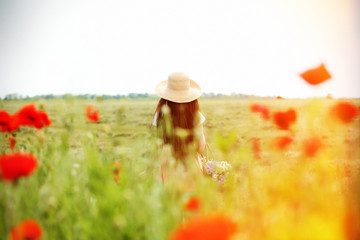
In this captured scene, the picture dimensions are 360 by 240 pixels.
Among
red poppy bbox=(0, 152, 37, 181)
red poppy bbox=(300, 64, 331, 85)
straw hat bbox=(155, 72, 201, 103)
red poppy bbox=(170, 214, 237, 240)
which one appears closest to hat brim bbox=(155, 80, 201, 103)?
straw hat bbox=(155, 72, 201, 103)

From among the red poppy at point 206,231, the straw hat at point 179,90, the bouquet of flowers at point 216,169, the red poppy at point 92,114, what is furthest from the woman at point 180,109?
the red poppy at point 206,231

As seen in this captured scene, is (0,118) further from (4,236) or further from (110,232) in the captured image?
(110,232)

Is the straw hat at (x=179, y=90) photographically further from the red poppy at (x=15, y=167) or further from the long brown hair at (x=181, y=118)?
the red poppy at (x=15, y=167)

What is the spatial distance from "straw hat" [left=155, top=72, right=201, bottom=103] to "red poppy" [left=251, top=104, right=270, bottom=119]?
0.83 m

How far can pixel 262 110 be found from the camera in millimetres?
1546

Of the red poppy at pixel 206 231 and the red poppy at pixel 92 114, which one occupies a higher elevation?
the red poppy at pixel 92 114

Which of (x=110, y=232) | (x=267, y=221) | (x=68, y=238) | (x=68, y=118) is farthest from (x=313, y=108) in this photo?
(x=68, y=118)

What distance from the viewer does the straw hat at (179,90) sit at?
243cm

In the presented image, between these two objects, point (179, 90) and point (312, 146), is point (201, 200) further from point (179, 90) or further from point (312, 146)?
point (179, 90)

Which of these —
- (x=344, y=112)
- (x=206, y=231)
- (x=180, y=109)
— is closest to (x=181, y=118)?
(x=180, y=109)

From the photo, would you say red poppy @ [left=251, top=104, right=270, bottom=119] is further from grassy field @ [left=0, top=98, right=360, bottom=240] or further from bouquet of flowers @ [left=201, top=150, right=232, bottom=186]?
bouquet of flowers @ [left=201, top=150, right=232, bottom=186]

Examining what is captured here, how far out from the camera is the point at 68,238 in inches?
38.5

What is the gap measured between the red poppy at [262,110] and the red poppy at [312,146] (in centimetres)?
39

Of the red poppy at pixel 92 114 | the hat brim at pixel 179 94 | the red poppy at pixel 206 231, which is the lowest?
the red poppy at pixel 206 231
